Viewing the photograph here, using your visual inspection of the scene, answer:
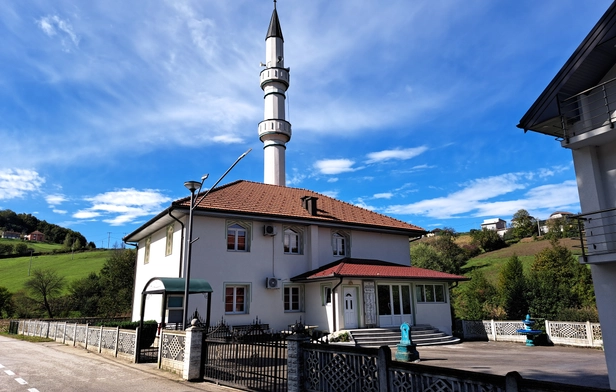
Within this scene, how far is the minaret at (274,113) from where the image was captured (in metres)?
30.4

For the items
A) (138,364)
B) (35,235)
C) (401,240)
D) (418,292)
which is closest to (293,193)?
(401,240)

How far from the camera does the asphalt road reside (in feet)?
31.0

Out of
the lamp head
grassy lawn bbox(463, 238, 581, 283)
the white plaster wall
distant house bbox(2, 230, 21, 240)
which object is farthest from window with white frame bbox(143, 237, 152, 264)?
distant house bbox(2, 230, 21, 240)

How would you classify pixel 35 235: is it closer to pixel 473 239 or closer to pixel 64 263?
pixel 64 263

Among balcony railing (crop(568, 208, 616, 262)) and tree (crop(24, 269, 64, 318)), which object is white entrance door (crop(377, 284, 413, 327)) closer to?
balcony railing (crop(568, 208, 616, 262))

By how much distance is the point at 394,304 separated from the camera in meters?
20.0

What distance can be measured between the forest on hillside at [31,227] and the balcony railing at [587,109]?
118435 millimetres

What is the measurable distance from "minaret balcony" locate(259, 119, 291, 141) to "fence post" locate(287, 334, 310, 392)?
23350 mm

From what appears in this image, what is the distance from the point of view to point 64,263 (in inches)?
2685

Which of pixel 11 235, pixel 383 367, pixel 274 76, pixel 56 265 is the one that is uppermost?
pixel 11 235

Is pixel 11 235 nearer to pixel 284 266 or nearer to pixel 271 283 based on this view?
pixel 284 266

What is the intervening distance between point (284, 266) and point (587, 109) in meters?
14.9

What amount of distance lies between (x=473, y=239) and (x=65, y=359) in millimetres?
57595

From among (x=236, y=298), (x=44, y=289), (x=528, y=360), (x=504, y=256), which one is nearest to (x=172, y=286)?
(x=236, y=298)
